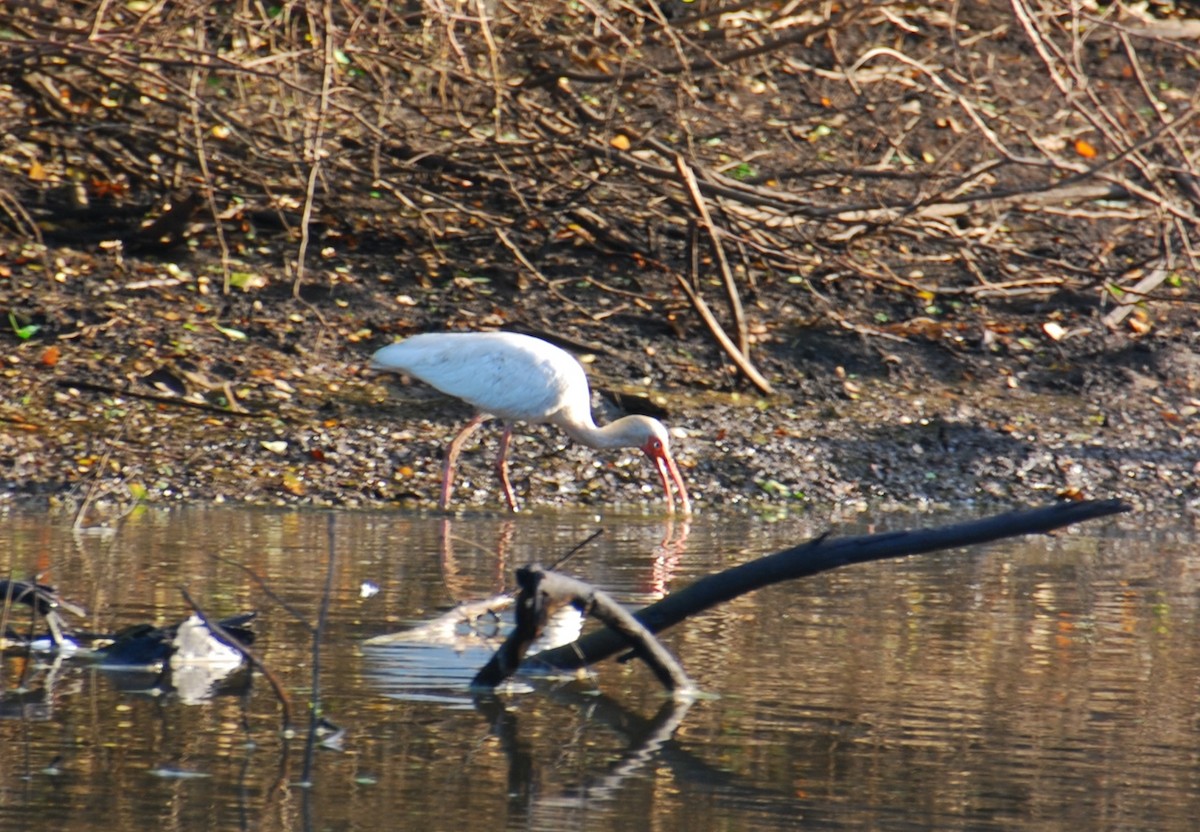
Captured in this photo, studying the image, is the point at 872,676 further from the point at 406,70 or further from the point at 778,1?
the point at 778,1

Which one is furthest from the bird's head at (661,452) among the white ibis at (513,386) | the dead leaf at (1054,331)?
the dead leaf at (1054,331)

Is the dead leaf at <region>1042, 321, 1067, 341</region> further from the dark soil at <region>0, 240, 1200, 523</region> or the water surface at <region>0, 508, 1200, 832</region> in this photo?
the water surface at <region>0, 508, 1200, 832</region>

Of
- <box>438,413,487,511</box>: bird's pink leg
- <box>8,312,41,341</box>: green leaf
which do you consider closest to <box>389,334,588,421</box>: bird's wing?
<box>438,413,487,511</box>: bird's pink leg

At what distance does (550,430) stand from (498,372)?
1.37m

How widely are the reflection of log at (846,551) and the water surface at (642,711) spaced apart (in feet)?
1.01

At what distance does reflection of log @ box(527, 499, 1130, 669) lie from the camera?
195 inches

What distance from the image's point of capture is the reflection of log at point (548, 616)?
5.17 meters

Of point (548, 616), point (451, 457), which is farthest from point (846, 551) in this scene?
point (451, 457)

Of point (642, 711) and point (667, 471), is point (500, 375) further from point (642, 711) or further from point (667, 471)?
point (642, 711)

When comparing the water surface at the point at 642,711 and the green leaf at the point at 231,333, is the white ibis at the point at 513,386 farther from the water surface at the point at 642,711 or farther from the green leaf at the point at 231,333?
the water surface at the point at 642,711

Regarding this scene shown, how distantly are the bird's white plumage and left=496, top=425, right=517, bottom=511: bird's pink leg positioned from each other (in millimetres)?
153

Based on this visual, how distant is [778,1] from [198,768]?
10.3 metres

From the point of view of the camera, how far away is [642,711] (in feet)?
19.0

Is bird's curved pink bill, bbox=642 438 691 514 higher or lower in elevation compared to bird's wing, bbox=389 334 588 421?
lower
